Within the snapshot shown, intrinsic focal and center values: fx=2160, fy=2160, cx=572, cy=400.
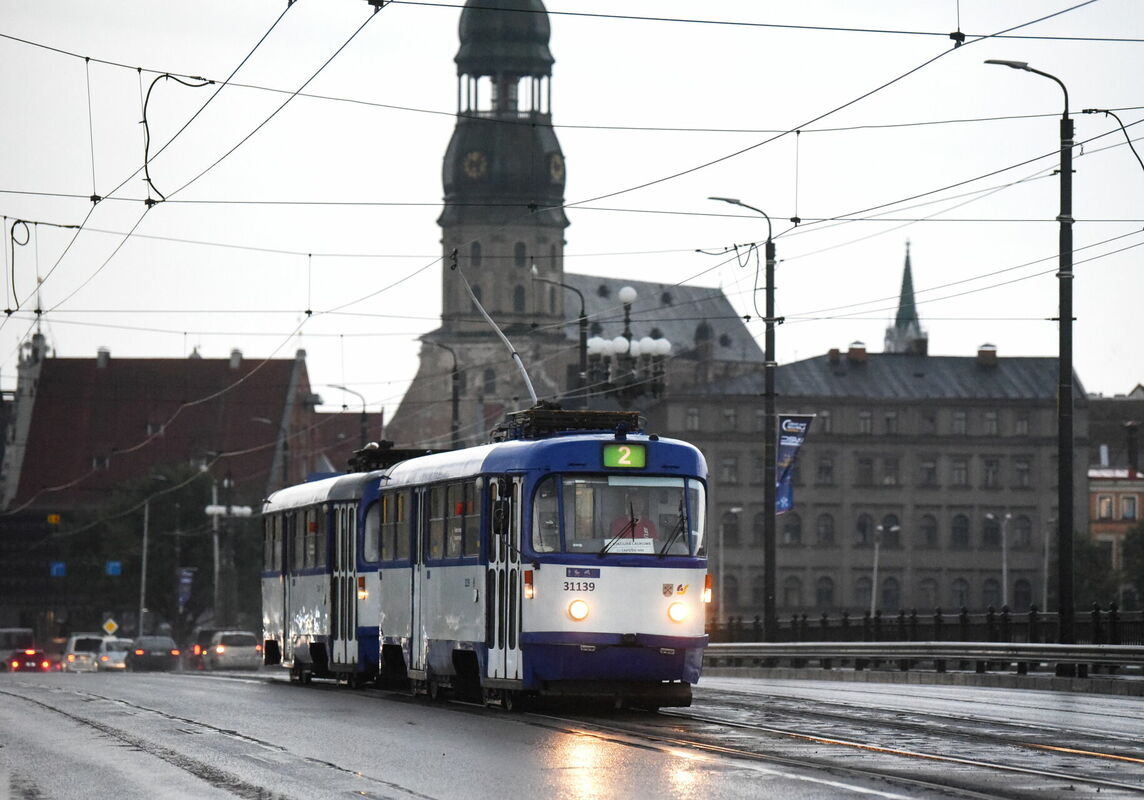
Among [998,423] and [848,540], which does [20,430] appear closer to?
[848,540]

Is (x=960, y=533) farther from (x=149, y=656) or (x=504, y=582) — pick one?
(x=504, y=582)

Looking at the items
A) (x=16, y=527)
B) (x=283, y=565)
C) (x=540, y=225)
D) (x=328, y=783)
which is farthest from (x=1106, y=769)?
(x=540, y=225)

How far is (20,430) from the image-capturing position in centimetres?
12862

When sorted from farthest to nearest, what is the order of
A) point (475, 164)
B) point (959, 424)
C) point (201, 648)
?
point (475, 164)
point (959, 424)
point (201, 648)

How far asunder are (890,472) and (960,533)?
5.53 meters

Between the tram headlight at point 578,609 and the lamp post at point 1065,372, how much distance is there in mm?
9653

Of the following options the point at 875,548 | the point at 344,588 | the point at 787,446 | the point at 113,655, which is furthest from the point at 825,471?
the point at 344,588

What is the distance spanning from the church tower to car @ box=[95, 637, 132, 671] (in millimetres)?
50134

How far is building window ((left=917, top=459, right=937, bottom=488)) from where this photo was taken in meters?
130

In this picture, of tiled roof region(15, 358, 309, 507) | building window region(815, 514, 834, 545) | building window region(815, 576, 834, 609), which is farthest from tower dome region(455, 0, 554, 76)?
building window region(815, 576, 834, 609)

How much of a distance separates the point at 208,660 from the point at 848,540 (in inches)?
2419

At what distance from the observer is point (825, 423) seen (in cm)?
12900

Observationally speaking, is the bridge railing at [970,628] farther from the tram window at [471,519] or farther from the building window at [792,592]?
the building window at [792,592]

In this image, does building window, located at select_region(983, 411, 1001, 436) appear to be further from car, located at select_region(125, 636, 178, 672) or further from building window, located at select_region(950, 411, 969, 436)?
car, located at select_region(125, 636, 178, 672)
